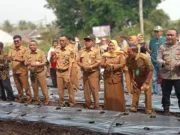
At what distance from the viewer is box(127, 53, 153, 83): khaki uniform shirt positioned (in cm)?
501

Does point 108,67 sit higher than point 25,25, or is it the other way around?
point 25,25

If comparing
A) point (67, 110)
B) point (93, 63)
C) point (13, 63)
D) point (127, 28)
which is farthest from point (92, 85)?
point (127, 28)

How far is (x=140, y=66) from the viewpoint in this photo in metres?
5.09

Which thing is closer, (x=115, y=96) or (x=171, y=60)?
(x=171, y=60)

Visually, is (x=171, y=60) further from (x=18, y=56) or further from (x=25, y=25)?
(x=25, y=25)

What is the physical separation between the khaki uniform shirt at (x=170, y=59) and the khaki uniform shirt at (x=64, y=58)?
1943 mm

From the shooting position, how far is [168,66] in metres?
5.00

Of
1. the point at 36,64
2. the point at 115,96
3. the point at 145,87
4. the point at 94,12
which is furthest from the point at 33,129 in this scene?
the point at 94,12

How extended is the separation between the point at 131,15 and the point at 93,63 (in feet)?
74.7

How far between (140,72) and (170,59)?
516 millimetres

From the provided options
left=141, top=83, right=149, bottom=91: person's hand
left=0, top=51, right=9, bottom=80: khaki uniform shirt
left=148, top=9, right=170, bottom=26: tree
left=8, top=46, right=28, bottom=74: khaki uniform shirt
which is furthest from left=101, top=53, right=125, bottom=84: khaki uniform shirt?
left=148, top=9, right=170, bottom=26: tree

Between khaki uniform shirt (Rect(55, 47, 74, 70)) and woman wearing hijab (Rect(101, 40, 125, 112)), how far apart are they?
2.94ft

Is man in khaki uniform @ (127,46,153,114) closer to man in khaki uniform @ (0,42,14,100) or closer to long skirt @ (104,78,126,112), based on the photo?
long skirt @ (104,78,126,112)

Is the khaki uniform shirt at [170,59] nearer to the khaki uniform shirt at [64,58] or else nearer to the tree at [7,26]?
the khaki uniform shirt at [64,58]
